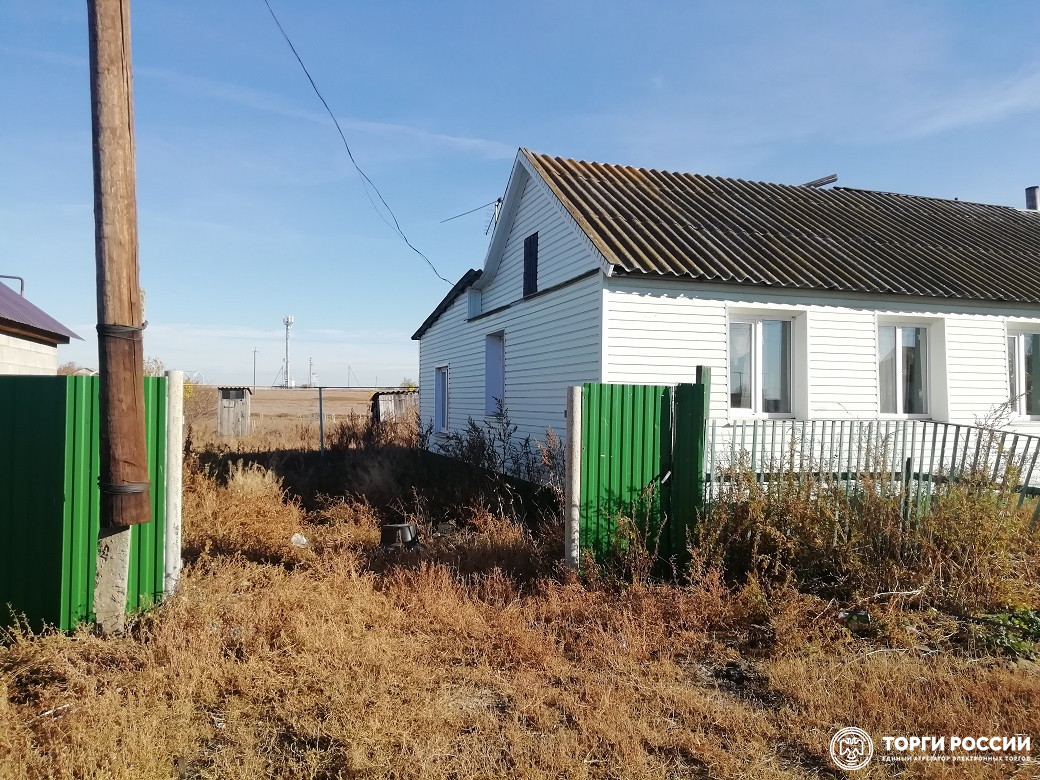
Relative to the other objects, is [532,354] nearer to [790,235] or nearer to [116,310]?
[790,235]

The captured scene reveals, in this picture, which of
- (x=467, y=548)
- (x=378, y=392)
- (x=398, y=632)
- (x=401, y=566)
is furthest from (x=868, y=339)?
(x=378, y=392)

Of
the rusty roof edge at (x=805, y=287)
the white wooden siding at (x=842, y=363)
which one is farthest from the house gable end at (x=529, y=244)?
the white wooden siding at (x=842, y=363)

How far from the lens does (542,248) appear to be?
1112cm

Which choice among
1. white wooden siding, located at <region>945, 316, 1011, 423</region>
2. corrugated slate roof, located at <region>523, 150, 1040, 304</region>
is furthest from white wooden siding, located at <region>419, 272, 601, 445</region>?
white wooden siding, located at <region>945, 316, 1011, 423</region>

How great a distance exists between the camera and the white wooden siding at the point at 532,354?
931 cm

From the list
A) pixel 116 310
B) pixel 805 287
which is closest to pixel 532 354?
pixel 805 287

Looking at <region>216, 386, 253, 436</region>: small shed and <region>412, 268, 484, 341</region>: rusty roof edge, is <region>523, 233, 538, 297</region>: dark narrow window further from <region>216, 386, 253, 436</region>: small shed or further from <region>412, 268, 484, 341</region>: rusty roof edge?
<region>216, 386, 253, 436</region>: small shed

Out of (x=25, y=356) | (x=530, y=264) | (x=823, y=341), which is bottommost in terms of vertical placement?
(x=25, y=356)

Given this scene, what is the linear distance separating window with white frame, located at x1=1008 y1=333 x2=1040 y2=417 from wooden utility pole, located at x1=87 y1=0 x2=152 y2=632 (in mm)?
11754

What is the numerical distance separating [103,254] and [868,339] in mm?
9304

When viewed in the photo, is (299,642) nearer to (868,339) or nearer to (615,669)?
(615,669)

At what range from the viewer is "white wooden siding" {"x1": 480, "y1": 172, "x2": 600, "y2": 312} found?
32.0 ft

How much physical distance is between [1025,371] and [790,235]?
4.25 meters

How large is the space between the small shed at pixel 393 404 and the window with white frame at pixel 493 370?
28.9ft
